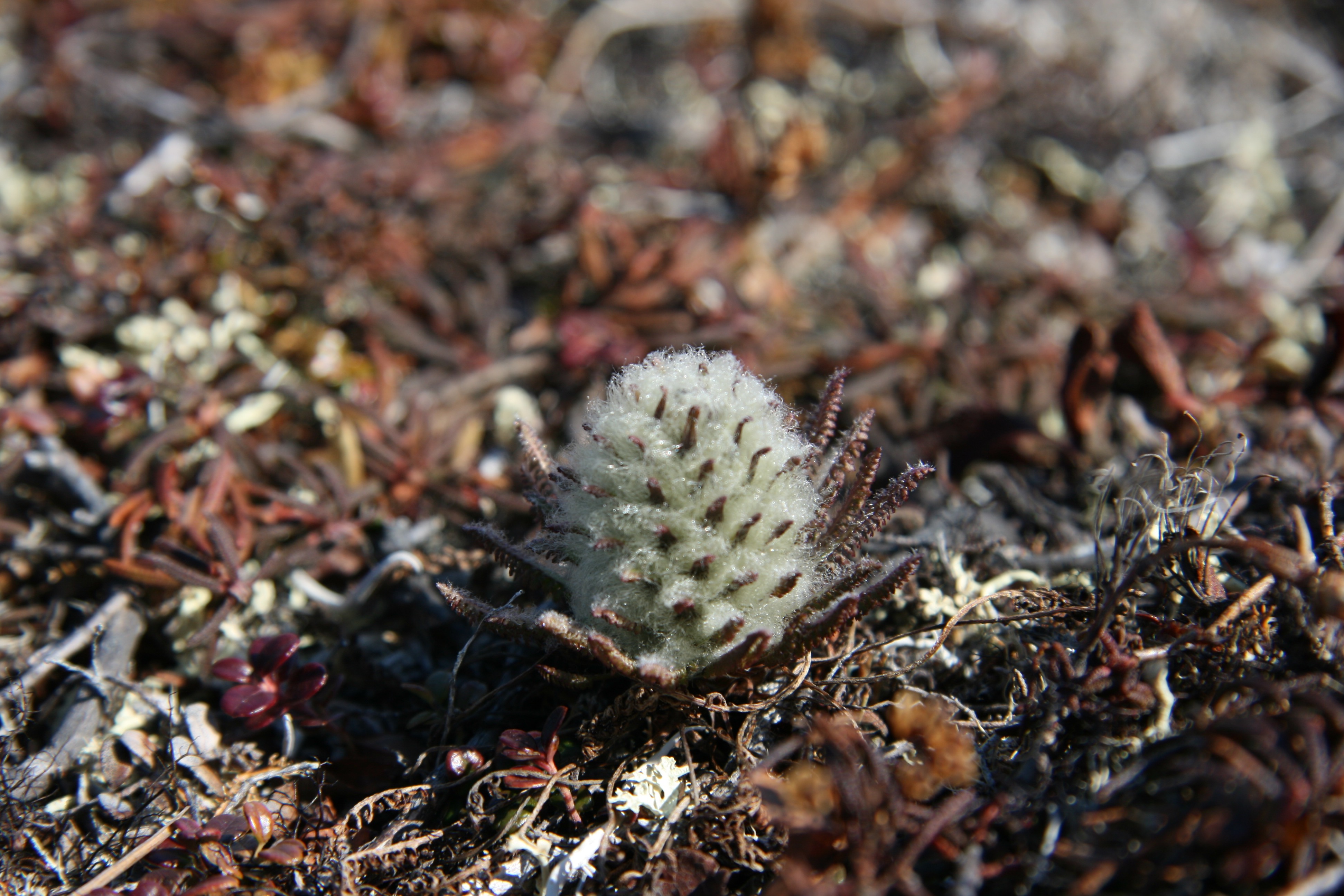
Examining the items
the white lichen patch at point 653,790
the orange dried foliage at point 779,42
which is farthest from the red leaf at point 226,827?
the orange dried foliage at point 779,42

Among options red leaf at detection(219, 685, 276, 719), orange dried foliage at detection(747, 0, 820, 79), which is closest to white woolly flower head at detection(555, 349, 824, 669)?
red leaf at detection(219, 685, 276, 719)

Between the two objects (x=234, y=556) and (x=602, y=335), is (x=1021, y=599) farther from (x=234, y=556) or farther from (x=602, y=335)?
(x=234, y=556)

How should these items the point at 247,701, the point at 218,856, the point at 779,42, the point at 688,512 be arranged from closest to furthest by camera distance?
the point at 688,512 < the point at 218,856 < the point at 247,701 < the point at 779,42

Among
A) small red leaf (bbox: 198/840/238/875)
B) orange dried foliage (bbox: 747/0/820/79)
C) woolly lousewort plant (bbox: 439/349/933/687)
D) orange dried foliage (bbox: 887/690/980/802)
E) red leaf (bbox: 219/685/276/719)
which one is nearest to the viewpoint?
orange dried foliage (bbox: 887/690/980/802)

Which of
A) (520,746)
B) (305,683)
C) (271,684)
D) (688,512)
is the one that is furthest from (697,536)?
(271,684)

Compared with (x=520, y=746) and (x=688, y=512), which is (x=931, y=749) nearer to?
(x=688, y=512)

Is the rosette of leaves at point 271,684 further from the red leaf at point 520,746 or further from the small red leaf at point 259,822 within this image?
the red leaf at point 520,746

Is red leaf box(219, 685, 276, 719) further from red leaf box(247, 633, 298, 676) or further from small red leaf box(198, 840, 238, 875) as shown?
small red leaf box(198, 840, 238, 875)
